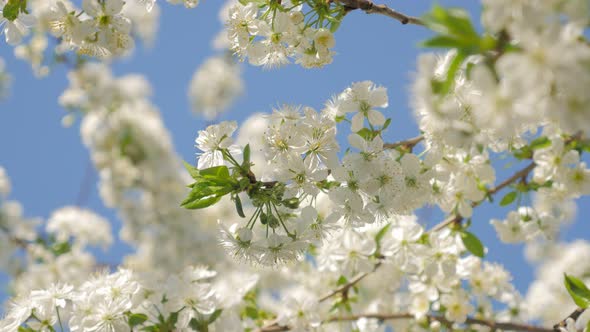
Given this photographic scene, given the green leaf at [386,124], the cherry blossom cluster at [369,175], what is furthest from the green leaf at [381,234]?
the green leaf at [386,124]

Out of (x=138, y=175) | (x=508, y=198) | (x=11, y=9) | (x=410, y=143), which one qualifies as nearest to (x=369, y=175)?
(x=410, y=143)

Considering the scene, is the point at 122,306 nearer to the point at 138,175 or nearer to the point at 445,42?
the point at 445,42

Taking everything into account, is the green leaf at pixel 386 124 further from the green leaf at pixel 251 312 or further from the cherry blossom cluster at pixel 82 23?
the green leaf at pixel 251 312

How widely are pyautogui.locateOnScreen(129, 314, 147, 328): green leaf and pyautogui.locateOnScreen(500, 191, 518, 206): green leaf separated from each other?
62.1 inches

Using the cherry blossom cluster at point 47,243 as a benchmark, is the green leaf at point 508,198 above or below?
below

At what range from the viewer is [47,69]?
4.14 meters

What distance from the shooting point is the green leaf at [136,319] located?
197 cm

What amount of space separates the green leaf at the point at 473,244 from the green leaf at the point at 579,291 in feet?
1.24

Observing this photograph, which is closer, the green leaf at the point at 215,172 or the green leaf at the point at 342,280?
the green leaf at the point at 215,172

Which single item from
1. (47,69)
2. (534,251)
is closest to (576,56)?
(47,69)

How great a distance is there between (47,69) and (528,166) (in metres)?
3.71

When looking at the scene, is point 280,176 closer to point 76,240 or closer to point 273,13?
point 273,13

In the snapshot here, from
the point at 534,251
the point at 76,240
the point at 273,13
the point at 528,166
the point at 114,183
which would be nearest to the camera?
the point at 273,13

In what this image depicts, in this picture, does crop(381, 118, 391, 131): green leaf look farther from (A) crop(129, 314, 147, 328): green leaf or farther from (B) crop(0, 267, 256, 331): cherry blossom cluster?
(A) crop(129, 314, 147, 328): green leaf
